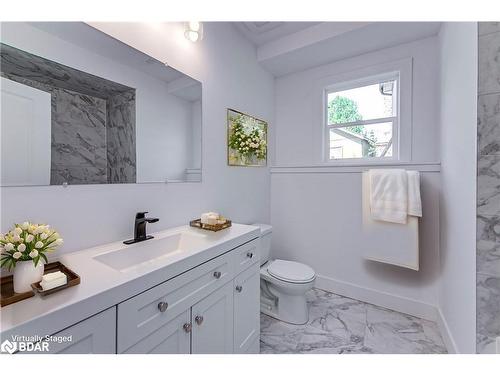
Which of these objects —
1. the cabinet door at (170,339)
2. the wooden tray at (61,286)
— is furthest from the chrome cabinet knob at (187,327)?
the wooden tray at (61,286)

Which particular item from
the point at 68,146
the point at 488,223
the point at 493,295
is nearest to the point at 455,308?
the point at 493,295

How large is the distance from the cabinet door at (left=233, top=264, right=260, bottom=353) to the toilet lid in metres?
0.41

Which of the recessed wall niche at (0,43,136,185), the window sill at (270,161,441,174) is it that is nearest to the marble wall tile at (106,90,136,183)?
the recessed wall niche at (0,43,136,185)

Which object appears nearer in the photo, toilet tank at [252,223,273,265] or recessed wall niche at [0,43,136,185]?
recessed wall niche at [0,43,136,185]

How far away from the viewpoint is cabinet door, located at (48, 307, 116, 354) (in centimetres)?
58

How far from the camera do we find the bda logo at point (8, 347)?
0.52 m

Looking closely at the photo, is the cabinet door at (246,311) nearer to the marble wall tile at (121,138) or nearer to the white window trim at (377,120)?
the marble wall tile at (121,138)

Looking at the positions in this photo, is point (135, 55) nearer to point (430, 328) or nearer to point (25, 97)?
point (25, 97)

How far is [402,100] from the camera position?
199 cm

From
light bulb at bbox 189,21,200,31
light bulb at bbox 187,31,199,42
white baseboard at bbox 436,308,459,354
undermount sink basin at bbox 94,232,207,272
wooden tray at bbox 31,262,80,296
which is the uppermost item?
light bulb at bbox 189,21,200,31

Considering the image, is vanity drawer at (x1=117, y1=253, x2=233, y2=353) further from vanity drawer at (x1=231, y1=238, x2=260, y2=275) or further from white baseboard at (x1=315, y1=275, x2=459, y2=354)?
white baseboard at (x1=315, y1=275, x2=459, y2=354)

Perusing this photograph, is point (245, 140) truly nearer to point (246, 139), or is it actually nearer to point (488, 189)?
point (246, 139)

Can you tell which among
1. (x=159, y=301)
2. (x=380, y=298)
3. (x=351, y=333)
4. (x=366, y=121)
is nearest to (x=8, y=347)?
(x=159, y=301)
